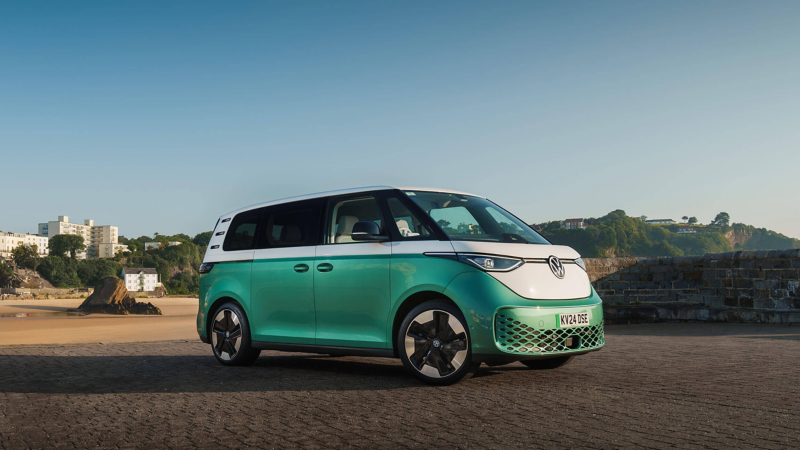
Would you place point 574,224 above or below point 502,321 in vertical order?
above

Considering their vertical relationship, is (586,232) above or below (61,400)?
above

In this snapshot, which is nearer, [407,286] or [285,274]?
[407,286]

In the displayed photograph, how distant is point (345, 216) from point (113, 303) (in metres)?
39.9

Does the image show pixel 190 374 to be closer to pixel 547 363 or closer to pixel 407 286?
pixel 407 286

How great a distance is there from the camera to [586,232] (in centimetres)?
6681

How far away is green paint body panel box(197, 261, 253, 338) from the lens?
7.94 metres

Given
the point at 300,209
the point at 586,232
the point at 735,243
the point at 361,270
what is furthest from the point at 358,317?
the point at 735,243

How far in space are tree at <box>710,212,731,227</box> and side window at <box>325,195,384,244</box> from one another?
196283mm

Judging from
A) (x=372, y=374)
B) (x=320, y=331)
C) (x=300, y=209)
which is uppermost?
(x=300, y=209)

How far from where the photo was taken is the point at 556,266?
20.2 feet

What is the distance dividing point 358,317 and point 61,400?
8.94 ft

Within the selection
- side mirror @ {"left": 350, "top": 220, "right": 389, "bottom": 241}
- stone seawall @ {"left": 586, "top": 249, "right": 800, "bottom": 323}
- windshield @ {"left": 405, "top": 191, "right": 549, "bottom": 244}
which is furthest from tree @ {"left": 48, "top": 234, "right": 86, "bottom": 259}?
side mirror @ {"left": 350, "top": 220, "right": 389, "bottom": 241}

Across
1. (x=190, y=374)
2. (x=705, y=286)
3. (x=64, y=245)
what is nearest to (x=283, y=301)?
(x=190, y=374)

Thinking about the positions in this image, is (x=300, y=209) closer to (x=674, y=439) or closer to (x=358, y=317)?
(x=358, y=317)
